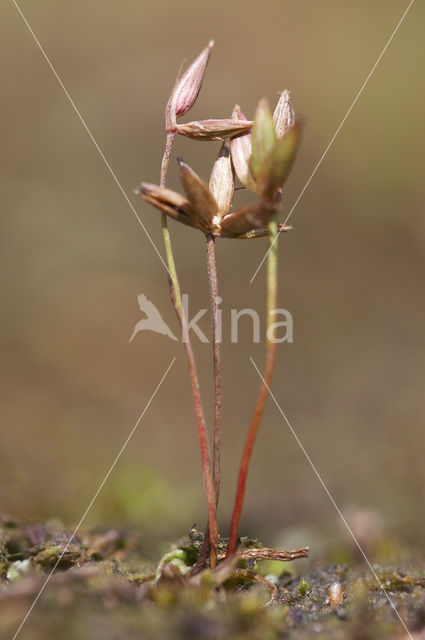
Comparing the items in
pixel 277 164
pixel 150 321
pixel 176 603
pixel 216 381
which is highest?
pixel 277 164

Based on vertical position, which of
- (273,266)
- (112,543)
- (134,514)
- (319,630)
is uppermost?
(273,266)

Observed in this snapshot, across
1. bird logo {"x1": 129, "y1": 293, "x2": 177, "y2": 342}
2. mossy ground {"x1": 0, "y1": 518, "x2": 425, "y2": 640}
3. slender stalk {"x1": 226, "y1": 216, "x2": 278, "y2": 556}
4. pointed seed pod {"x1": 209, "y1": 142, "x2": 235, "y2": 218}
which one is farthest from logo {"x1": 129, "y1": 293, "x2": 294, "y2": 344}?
slender stalk {"x1": 226, "y1": 216, "x2": 278, "y2": 556}

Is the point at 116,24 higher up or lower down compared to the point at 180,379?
higher up

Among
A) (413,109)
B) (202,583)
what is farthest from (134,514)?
(413,109)

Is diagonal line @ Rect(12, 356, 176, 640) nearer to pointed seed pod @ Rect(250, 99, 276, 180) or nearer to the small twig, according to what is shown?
the small twig

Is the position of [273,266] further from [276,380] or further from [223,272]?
[223,272]

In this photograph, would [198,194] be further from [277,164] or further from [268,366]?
[268,366]

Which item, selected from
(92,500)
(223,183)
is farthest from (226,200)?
(92,500)
